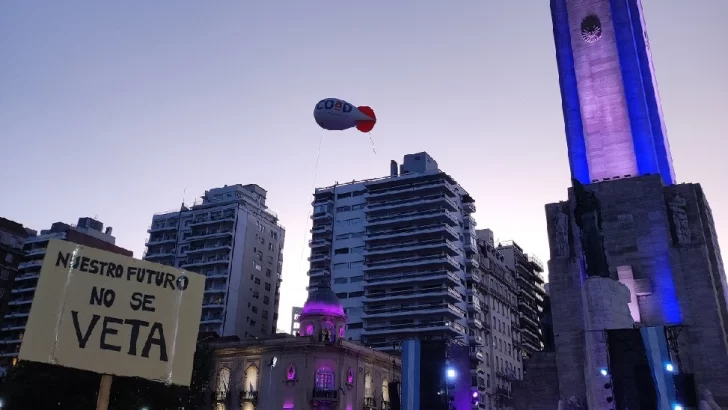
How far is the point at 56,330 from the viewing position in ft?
26.1

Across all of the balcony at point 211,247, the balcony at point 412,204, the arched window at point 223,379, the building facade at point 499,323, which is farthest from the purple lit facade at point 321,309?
the balcony at point 211,247

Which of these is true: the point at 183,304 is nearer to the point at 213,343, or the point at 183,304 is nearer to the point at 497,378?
the point at 213,343

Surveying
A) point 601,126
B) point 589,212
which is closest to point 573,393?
point 589,212

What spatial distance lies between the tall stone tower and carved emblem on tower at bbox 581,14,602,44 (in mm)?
87

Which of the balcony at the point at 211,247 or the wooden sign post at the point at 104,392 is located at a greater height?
the balcony at the point at 211,247

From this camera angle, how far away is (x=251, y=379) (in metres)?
60.9

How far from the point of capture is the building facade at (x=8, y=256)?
9050cm

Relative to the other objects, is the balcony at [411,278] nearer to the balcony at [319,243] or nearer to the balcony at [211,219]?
the balcony at [319,243]

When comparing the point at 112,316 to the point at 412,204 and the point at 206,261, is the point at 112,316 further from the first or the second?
the point at 206,261

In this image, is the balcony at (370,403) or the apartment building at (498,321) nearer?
the balcony at (370,403)

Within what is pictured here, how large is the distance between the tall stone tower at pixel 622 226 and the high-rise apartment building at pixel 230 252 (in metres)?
51.9

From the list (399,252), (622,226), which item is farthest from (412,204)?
(622,226)

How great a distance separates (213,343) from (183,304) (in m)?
57.6

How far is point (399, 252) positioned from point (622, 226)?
128 feet
